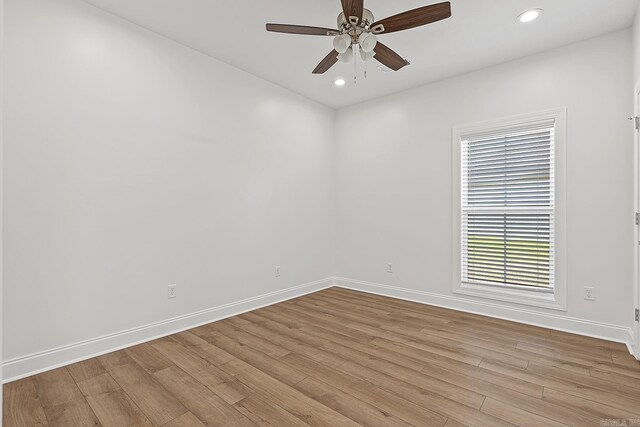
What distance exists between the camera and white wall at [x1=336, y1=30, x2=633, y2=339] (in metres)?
2.91

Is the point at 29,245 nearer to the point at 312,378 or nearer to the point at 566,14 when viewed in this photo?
the point at 312,378

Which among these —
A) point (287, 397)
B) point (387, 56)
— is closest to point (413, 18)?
point (387, 56)

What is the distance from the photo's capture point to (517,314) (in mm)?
3412

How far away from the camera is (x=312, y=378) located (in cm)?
229

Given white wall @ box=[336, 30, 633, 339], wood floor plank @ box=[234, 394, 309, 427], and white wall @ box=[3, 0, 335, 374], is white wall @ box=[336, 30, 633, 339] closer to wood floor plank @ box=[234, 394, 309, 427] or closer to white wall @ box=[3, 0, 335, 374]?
white wall @ box=[3, 0, 335, 374]

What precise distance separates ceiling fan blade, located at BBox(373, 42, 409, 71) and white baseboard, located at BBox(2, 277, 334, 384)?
2.96m

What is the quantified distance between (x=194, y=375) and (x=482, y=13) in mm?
3695

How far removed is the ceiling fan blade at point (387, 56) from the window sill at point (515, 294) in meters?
2.62

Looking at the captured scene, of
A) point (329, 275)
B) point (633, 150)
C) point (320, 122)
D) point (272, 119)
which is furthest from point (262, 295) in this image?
point (633, 150)

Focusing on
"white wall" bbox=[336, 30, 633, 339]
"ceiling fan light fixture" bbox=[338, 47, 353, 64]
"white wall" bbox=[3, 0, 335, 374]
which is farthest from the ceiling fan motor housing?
"white wall" bbox=[336, 30, 633, 339]

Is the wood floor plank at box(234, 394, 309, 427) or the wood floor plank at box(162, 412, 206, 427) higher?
the wood floor plank at box(234, 394, 309, 427)

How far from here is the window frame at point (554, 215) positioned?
10.4 feet

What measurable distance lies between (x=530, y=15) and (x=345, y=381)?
3.31m

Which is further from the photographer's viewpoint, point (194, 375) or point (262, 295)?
point (262, 295)
